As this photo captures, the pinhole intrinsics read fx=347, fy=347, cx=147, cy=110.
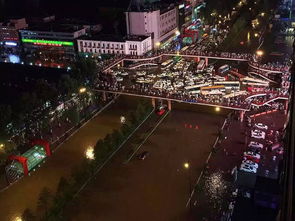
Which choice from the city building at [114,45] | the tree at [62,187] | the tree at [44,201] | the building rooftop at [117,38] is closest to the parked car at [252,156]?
the tree at [62,187]

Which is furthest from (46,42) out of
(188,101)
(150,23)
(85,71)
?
(188,101)

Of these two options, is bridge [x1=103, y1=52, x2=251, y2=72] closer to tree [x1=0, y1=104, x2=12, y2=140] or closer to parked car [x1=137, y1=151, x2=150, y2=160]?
tree [x1=0, y1=104, x2=12, y2=140]

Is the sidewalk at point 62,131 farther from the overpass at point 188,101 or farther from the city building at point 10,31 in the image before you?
the city building at point 10,31

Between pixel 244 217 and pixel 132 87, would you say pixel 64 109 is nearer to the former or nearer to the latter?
pixel 132 87

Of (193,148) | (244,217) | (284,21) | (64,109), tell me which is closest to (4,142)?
(64,109)

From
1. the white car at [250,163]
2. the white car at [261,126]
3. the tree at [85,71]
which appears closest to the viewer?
the white car at [250,163]

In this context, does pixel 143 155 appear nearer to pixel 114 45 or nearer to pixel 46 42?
pixel 114 45

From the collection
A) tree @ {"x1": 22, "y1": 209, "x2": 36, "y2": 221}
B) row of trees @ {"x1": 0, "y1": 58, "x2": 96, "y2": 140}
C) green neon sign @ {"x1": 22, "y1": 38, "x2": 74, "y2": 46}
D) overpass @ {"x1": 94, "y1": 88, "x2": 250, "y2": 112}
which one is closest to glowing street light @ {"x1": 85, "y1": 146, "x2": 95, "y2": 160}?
row of trees @ {"x1": 0, "y1": 58, "x2": 96, "y2": 140}

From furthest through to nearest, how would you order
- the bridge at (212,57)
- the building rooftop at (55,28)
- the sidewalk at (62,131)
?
the building rooftop at (55,28), the bridge at (212,57), the sidewalk at (62,131)
